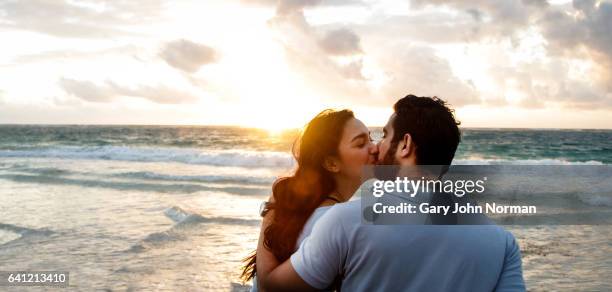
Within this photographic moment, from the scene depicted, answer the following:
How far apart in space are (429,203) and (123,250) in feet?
23.9

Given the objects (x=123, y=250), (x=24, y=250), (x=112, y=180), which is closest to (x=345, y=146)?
(x=123, y=250)

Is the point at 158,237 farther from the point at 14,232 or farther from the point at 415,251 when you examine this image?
the point at 415,251

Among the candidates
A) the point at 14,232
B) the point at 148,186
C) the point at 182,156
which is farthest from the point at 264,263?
the point at 182,156

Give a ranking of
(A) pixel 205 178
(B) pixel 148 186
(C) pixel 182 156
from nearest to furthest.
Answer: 1. (B) pixel 148 186
2. (A) pixel 205 178
3. (C) pixel 182 156

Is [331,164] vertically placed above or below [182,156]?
above

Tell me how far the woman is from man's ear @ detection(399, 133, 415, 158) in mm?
701

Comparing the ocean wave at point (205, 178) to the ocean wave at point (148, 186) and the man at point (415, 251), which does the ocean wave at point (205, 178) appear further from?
the man at point (415, 251)

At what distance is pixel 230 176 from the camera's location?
2048 centimetres

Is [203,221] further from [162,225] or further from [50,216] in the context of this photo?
Answer: [50,216]

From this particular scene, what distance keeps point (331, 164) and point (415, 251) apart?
1015 millimetres

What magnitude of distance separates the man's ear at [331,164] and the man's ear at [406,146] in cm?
76

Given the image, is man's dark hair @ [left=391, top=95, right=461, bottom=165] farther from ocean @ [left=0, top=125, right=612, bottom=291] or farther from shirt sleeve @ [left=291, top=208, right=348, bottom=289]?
ocean @ [left=0, top=125, right=612, bottom=291]

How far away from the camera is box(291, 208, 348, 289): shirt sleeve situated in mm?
1904

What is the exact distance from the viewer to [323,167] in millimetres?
2824
